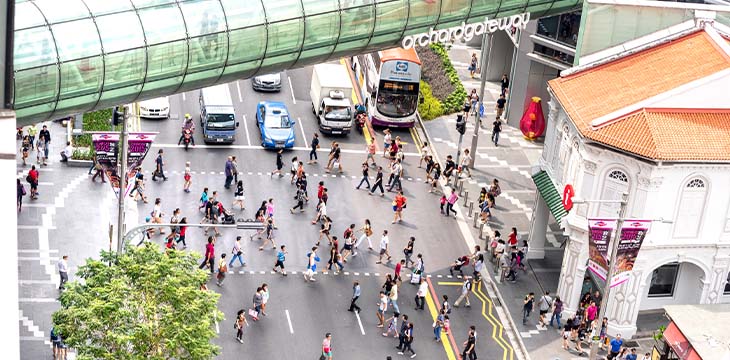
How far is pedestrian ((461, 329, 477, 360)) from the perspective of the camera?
55.2 m

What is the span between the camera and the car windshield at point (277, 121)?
73.7 m

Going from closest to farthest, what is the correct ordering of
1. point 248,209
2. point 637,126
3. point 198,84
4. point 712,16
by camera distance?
point 198,84
point 637,126
point 712,16
point 248,209

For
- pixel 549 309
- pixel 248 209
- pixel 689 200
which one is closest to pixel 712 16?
pixel 689 200

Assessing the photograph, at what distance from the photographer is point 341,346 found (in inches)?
2210

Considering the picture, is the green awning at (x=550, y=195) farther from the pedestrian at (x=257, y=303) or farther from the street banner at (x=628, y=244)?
the pedestrian at (x=257, y=303)

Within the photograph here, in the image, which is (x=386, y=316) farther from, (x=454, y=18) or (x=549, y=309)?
(x=454, y=18)

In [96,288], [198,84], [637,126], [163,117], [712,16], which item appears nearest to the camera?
[96,288]

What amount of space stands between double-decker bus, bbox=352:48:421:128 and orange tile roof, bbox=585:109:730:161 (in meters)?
21.1

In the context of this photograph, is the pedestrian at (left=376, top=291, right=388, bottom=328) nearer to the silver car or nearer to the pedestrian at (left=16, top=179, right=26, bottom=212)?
the pedestrian at (left=16, top=179, right=26, bottom=212)

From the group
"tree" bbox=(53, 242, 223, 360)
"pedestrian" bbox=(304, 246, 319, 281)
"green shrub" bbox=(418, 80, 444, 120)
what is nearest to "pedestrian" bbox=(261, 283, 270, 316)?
"pedestrian" bbox=(304, 246, 319, 281)

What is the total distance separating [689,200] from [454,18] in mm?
12531

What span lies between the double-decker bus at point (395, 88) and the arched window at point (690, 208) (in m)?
22.5

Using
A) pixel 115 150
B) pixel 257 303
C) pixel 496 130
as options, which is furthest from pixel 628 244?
pixel 496 130

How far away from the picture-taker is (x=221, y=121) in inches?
2876
